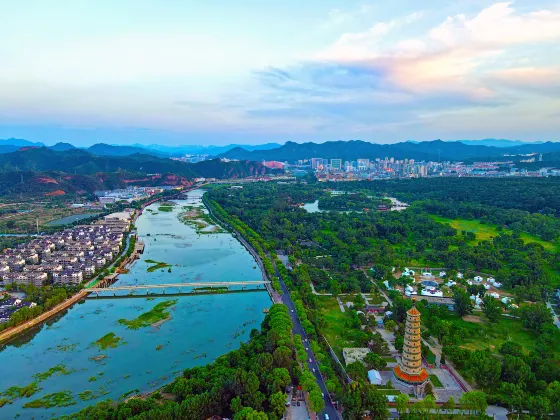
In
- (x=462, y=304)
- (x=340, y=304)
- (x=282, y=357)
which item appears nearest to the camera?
(x=282, y=357)

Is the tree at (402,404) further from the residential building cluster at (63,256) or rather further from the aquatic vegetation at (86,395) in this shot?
the residential building cluster at (63,256)

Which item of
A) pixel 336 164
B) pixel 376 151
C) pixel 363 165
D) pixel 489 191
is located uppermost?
pixel 376 151

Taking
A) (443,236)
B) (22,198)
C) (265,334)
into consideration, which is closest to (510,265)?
(443,236)

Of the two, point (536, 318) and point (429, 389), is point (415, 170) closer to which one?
point (536, 318)

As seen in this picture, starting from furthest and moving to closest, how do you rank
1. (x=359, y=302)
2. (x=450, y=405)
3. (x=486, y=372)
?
(x=359, y=302)
(x=486, y=372)
(x=450, y=405)


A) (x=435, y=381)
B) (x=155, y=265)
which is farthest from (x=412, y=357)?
(x=155, y=265)

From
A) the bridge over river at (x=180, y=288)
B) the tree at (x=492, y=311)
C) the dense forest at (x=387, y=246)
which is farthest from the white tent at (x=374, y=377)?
the bridge over river at (x=180, y=288)

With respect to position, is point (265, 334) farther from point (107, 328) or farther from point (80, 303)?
point (80, 303)
